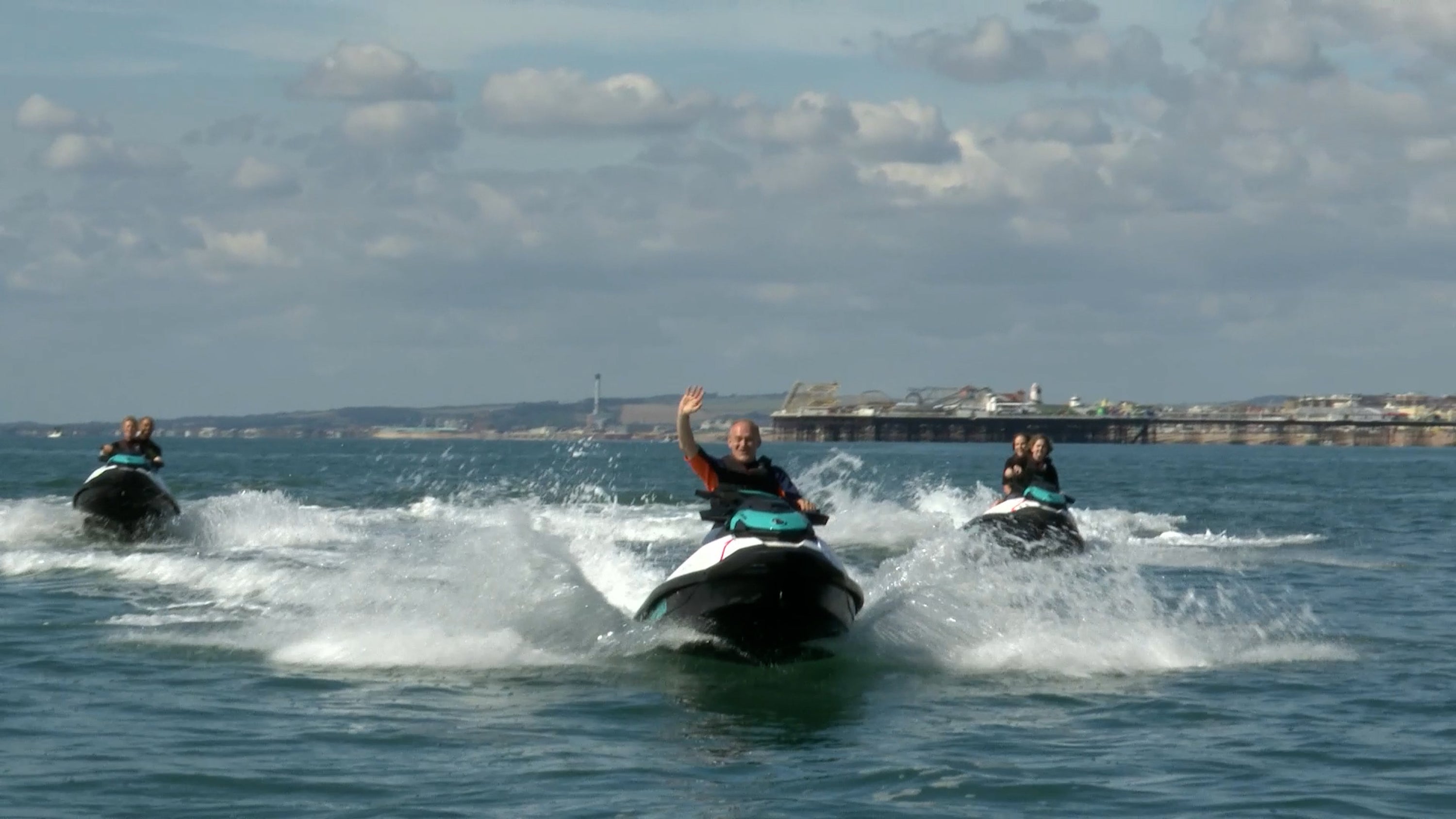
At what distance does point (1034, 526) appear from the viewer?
20.0 metres

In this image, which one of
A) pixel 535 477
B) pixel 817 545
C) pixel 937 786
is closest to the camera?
pixel 937 786

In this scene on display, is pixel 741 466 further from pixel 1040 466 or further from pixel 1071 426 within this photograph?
pixel 1071 426

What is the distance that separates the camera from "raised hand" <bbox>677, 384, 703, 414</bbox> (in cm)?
1276

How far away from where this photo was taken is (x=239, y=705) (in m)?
12.1

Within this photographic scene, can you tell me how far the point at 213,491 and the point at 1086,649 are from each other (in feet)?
120

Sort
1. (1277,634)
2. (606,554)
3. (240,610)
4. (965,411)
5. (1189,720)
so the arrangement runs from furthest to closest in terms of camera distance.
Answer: (965,411), (606,554), (240,610), (1277,634), (1189,720)

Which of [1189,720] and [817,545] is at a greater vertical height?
[817,545]

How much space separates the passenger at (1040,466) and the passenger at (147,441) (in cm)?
1245

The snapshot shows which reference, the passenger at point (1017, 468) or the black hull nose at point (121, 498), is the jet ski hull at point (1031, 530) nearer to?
the passenger at point (1017, 468)

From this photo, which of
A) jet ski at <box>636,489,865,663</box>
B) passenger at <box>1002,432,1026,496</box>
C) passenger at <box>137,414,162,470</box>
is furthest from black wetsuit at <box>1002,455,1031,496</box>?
passenger at <box>137,414,162,470</box>

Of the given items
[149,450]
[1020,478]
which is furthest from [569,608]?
[149,450]

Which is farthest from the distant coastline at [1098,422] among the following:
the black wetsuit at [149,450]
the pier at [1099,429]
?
the black wetsuit at [149,450]

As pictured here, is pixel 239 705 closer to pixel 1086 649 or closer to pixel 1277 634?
pixel 1086 649

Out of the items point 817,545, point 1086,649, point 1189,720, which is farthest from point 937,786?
point 1086,649
